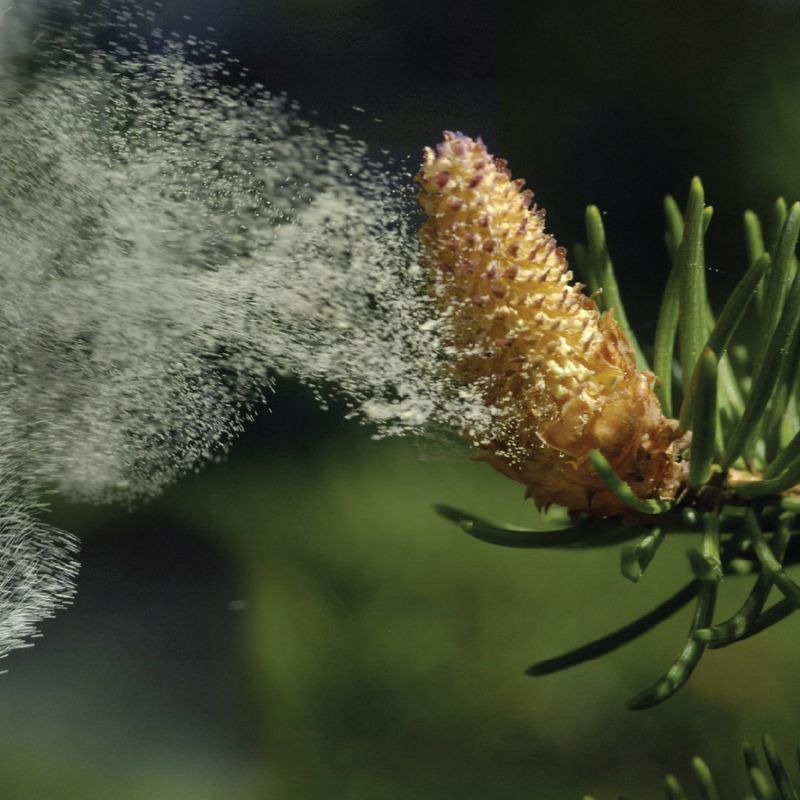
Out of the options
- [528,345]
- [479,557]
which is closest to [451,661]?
[479,557]

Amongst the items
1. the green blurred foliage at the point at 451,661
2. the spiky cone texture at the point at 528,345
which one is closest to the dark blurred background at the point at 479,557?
the green blurred foliage at the point at 451,661

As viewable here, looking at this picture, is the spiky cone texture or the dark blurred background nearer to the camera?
the spiky cone texture

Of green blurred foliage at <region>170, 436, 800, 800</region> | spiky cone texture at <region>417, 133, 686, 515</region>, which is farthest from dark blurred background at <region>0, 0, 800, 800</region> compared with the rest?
spiky cone texture at <region>417, 133, 686, 515</region>

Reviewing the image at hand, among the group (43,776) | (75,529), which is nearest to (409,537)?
(75,529)

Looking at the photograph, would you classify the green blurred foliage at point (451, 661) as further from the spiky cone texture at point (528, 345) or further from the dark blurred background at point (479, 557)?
the spiky cone texture at point (528, 345)

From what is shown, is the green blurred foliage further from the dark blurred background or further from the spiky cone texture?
the spiky cone texture

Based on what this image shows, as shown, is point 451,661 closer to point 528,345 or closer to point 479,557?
point 479,557
